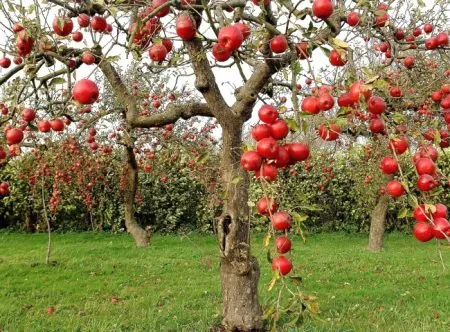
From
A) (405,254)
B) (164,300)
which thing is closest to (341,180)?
(405,254)

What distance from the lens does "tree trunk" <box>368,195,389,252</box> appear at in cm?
951

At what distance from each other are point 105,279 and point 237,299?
3243mm

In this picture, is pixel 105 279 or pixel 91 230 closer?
pixel 105 279

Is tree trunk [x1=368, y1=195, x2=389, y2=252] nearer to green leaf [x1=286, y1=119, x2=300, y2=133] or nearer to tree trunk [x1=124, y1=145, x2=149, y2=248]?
tree trunk [x1=124, y1=145, x2=149, y2=248]

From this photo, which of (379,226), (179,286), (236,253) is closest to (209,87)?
(236,253)

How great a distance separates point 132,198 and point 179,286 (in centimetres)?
290

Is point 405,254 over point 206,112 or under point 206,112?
under

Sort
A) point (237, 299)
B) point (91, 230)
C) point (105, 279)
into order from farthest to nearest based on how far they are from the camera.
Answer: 1. point (91, 230)
2. point (105, 279)
3. point (237, 299)

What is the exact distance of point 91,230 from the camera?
39.6 ft

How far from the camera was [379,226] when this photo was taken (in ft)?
31.3

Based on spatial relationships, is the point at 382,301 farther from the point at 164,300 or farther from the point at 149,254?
the point at 149,254

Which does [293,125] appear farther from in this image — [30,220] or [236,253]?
[30,220]

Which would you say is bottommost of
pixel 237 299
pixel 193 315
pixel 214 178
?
pixel 193 315

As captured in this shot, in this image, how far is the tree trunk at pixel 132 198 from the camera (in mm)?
8141
